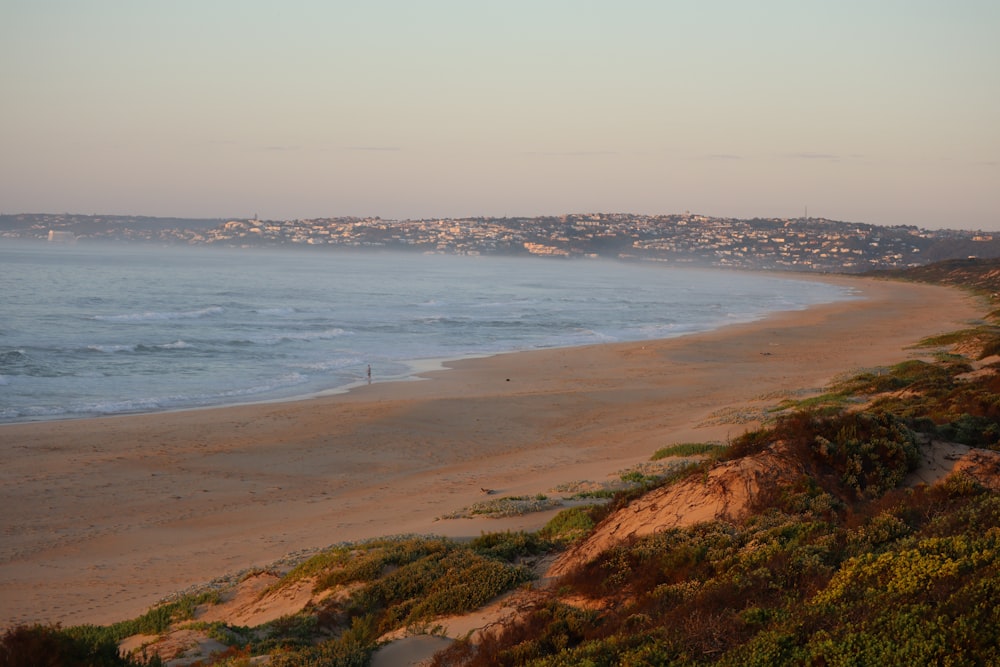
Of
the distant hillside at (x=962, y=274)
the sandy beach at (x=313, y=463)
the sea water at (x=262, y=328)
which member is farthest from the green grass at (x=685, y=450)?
the distant hillside at (x=962, y=274)

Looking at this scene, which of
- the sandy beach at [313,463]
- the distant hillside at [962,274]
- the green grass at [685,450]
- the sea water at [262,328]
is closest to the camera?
the sandy beach at [313,463]

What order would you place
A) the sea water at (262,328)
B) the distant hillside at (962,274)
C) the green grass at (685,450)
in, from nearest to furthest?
the green grass at (685,450) < the sea water at (262,328) < the distant hillside at (962,274)

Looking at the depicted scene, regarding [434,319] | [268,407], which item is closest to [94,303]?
[434,319]

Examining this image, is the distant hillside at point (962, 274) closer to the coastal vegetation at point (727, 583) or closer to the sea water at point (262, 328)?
the sea water at point (262, 328)

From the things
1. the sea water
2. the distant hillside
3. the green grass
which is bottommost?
the sea water

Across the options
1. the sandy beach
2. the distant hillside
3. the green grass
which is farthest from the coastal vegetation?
the distant hillside

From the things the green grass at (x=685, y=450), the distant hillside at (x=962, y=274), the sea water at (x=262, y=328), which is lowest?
the sea water at (x=262, y=328)

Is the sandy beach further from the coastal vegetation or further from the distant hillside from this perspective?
the distant hillside
